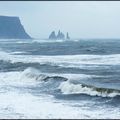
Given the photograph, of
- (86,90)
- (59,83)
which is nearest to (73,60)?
(59,83)

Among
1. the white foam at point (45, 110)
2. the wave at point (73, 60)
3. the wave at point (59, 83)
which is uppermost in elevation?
the white foam at point (45, 110)

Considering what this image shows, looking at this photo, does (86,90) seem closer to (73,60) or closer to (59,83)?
(59,83)

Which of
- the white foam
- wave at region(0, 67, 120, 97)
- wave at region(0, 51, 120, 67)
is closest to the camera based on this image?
the white foam

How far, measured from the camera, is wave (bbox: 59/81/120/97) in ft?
69.8

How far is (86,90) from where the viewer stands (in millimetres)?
22391

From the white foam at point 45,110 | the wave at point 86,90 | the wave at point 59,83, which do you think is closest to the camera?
the white foam at point 45,110

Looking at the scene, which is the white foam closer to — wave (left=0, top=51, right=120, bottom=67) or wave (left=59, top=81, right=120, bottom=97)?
wave (left=59, top=81, right=120, bottom=97)

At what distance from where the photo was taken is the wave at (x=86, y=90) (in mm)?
21278

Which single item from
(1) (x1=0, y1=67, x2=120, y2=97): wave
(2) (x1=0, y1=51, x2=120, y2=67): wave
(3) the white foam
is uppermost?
(3) the white foam

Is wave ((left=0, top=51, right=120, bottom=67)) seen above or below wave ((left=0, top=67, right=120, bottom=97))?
below

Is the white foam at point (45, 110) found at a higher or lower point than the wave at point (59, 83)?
higher

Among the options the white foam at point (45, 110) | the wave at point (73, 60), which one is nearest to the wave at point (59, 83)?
the white foam at point (45, 110)

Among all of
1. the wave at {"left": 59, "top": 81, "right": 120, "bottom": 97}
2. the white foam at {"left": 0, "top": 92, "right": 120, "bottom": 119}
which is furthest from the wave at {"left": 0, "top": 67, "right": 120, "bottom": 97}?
the white foam at {"left": 0, "top": 92, "right": 120, "bottom": 119}

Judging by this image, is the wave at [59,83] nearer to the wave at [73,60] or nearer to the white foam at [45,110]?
the white foam at [45,110]
